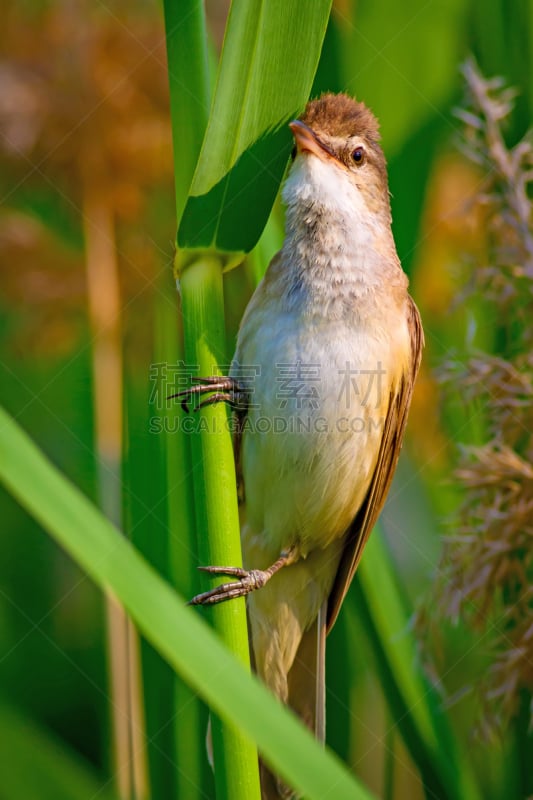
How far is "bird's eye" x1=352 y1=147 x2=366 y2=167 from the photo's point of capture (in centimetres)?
188

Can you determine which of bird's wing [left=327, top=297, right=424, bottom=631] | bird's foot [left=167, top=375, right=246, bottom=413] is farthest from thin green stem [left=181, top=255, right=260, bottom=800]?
bird's wing [left=327, top=297, right=424, bottom=631]

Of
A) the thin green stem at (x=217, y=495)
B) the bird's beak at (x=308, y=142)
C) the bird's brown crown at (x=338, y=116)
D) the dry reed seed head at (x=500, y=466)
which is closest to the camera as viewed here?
the thin green stem at (x=217, y=495)

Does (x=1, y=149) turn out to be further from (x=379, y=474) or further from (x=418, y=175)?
(x=379, y=474)

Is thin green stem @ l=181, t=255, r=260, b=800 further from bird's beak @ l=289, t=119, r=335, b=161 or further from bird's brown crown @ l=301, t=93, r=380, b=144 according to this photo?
bird's brown crown @ l=301, t=93, r=380, b=144

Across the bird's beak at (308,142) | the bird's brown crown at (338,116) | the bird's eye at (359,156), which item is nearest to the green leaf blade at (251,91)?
the bird's beak at (308,142)

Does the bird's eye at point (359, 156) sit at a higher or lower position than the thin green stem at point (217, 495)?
higher

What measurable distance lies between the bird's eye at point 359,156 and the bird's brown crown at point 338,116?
0.13ft

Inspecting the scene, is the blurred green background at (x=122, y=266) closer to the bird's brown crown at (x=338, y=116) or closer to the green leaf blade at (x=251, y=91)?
the bird's brown crown at (x=338, y=116)

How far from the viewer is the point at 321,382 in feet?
5.95

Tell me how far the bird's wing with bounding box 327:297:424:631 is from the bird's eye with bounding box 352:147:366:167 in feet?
1.15

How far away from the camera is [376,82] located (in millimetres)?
1945

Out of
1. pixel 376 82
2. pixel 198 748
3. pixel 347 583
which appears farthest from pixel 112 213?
pixel 198 748

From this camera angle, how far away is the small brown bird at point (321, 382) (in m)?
1.81

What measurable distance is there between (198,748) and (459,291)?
1164 mm
